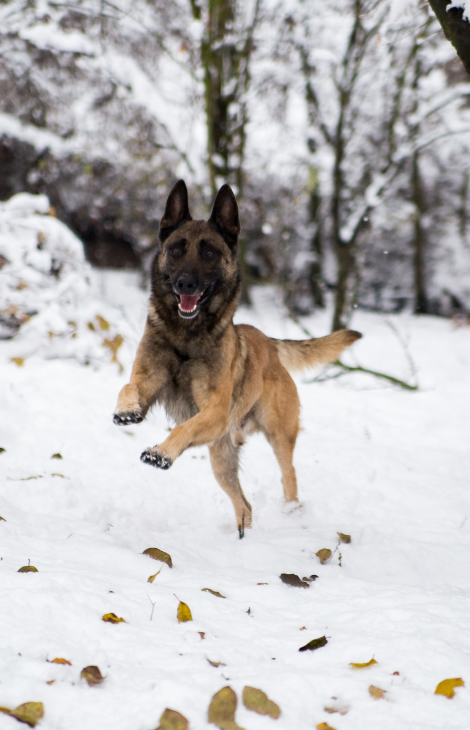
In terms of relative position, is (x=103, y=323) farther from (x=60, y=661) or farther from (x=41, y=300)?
(x=60, y=661)

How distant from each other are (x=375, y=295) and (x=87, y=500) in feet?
51.9

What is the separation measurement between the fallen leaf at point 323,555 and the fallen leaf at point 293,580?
1.48 feet

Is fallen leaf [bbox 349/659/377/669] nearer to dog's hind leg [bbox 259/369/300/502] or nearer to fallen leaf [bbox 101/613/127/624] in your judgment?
fallen leaf [bbox 101/613/127/624]

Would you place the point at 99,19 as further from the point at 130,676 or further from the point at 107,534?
the point at 130,676

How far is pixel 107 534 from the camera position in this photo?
3236 millimetres

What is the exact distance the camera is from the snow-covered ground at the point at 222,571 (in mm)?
1651

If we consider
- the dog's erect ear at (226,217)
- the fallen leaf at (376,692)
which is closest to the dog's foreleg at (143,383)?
the dog's erect ear at (226,217)

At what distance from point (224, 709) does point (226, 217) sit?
328 cm

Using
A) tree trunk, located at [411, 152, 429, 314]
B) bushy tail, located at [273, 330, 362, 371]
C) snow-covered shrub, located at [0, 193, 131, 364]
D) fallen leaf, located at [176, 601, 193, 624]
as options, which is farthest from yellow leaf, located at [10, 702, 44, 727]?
tree trunk, located at [411, 152, 429, 314]

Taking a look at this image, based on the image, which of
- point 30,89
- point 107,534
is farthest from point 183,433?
point 30,89

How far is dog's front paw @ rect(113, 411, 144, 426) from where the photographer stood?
323 centimetres

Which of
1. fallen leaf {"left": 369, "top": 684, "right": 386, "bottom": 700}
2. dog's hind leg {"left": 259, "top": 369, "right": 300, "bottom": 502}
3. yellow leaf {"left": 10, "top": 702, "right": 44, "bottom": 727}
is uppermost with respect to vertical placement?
dog's hind leg {"left": 259, "top": 369, "right": 300, "bottom": 502}

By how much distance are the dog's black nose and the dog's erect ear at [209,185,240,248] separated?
651 millimetres

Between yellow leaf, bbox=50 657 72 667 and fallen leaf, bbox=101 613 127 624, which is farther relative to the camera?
fallen leaf, bbox=101 613 127 624
